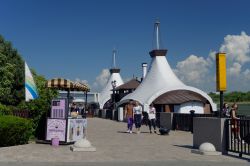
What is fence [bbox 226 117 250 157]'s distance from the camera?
12117 millimetres

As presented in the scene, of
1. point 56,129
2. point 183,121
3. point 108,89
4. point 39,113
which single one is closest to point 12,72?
point 183,121

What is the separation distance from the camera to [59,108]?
1533cm

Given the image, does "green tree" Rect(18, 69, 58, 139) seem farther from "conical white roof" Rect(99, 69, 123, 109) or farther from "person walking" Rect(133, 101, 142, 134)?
"conical white roof" Rect(99, 69, 123, 109)

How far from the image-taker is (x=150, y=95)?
4069 cm

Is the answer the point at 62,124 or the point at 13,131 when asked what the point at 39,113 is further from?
the point at 13,131

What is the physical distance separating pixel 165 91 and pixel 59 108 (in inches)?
974

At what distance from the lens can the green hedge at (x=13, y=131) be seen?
13646mm

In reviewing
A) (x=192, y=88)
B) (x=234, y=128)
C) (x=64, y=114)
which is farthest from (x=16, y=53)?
(x=234, y=128)

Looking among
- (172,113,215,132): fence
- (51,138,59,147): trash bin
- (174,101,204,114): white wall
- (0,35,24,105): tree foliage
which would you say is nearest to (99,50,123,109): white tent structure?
(0,35,24,105): tree foliage

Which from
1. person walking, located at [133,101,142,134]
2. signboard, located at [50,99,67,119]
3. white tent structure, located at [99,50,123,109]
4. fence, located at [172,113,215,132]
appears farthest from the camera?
white tent structure, located at [99,50,123,109]

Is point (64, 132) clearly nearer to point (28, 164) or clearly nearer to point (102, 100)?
point (28, 164)

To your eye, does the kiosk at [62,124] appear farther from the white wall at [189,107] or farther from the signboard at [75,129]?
the white wall at [189,107]

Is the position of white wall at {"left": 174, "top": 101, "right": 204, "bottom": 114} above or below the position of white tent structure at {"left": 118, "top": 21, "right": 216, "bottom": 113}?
below

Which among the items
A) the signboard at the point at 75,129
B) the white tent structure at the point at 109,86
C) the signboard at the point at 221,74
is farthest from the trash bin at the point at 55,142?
the white tent structure at the point at 109,86
